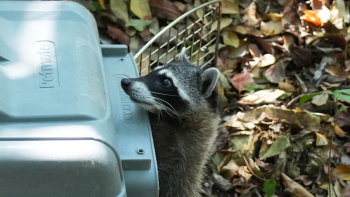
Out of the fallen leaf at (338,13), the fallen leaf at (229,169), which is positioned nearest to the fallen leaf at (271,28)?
the fallen leaf at (338,13)

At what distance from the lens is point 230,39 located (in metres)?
4.21

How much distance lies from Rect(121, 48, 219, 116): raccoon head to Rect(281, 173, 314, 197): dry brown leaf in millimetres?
886

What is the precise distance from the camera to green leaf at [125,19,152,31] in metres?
3.95

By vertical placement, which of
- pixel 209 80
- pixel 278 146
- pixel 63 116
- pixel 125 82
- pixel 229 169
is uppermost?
pixel 63 116

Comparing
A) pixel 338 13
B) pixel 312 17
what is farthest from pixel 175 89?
pixel 338 13

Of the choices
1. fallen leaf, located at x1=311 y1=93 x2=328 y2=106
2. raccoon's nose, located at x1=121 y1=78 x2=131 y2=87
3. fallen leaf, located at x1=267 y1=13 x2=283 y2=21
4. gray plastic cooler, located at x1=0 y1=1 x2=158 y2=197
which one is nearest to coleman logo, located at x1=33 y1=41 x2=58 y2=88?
gray plastic cooler, located at x1=0 y1=1 x2=158 y2=197

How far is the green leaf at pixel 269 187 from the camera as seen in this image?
Result: 3012 millimetres

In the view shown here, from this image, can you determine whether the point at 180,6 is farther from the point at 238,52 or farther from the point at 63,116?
the point at 63,116

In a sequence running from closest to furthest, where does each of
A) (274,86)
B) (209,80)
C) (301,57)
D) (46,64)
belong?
1. (46,64)
2. (209,80)
3. (274,86)
4. (301,57)

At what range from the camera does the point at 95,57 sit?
2090mm

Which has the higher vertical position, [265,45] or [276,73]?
[265,45]

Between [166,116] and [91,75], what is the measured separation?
2.02 feet

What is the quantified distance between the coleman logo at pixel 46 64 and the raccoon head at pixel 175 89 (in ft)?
1.26

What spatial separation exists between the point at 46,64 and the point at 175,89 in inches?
31.1
